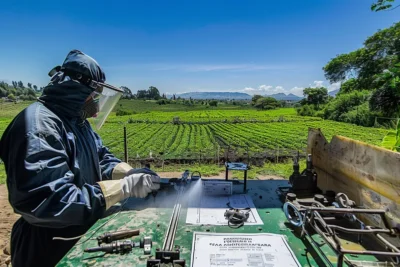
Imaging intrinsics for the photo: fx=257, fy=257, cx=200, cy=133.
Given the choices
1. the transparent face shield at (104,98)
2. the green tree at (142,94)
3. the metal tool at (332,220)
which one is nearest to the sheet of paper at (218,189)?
the metal tool at (332,220)

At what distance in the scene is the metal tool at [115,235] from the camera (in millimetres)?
1159

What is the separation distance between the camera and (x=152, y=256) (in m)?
1.06

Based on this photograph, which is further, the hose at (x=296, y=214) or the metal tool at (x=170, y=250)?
the hose at (x=296, y=214)

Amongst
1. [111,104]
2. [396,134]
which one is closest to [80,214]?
[111,104]

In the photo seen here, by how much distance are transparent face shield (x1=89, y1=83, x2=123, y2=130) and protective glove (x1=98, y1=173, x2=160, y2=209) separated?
595 mm

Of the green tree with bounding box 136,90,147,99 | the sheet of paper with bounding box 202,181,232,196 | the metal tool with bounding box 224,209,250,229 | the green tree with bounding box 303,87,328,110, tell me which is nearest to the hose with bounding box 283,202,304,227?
the metal tool with bounding box 224,209,250,229

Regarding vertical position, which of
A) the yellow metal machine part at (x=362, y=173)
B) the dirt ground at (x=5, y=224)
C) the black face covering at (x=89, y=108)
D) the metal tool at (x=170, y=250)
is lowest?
the dirt ground at (x=5, y=224)

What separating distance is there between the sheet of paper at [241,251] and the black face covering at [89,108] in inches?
42.5

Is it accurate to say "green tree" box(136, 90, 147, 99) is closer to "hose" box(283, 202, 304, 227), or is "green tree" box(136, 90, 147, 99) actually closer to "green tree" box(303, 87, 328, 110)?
"green tree" box(303, 87, 328, 110)

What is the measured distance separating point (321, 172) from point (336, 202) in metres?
0.50

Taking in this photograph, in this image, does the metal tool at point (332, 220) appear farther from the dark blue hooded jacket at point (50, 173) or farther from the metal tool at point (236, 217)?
the dark blue hooded jacket at point (50, 173)

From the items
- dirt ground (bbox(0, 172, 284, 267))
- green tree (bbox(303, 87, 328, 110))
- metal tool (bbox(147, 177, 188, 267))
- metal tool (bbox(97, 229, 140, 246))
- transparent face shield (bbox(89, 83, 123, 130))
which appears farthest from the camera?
green tree (bbox(303, 87, 328, 110))

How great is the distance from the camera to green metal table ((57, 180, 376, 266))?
105 cm

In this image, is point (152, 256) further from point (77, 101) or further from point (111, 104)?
point (111, 104)
